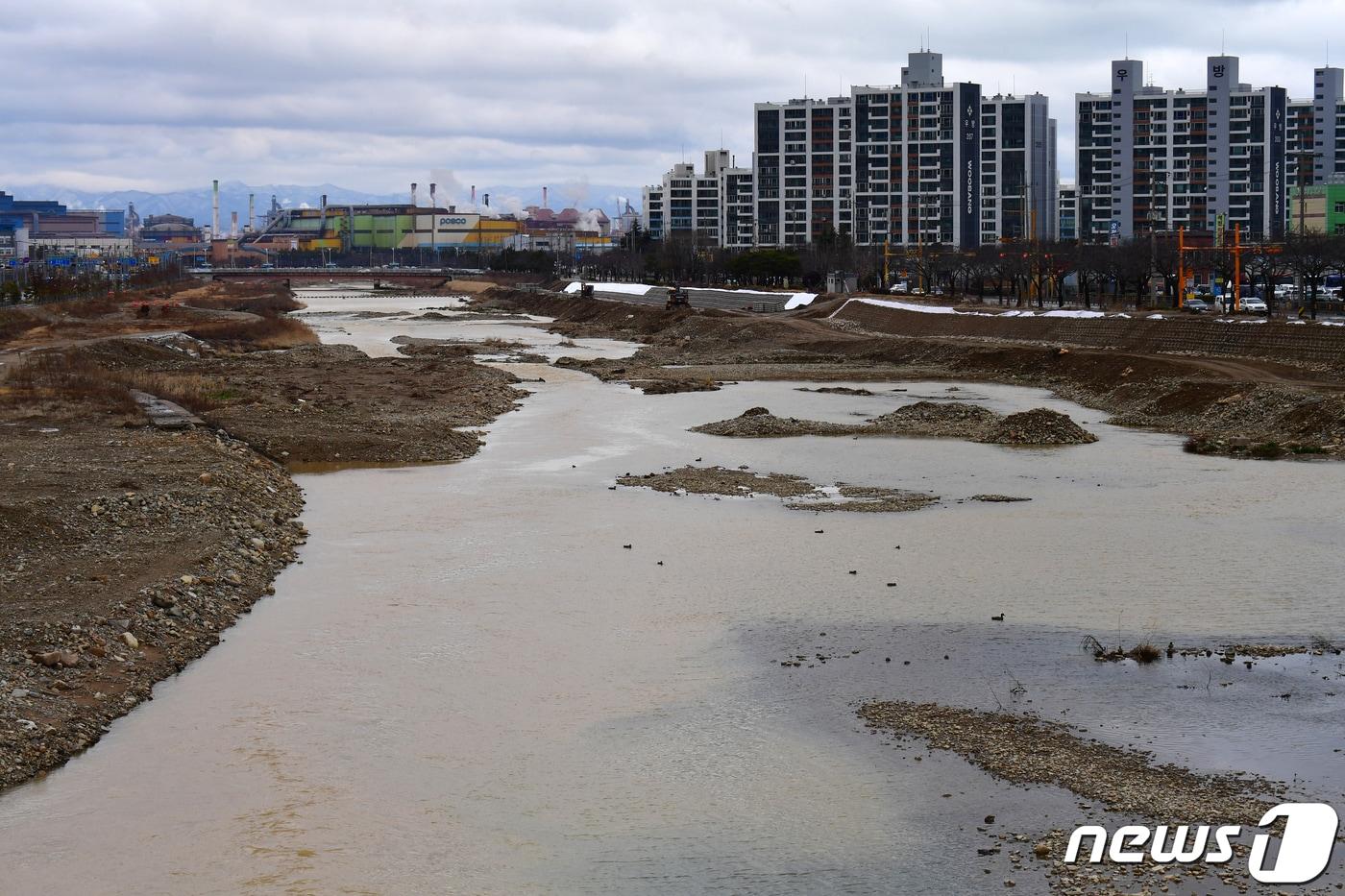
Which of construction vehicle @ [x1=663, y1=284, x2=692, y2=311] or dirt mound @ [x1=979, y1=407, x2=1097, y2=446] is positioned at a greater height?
construction vehicle @ [x1=663, y1=284, x2=692, y2=311]

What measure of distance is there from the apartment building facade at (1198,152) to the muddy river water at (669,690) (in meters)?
143

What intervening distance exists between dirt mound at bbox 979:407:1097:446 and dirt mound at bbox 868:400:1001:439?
0.77 metres

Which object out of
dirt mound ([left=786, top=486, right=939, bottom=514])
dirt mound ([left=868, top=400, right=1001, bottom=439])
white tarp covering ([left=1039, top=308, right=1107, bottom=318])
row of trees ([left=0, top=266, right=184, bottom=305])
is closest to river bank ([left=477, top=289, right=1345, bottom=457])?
white tarp covering ([left=1039, top=308, right=1107, bottom=318])

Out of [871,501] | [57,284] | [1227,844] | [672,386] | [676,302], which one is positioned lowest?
[1227,844]

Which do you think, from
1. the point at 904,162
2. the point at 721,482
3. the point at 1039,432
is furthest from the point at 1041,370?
the point at 904,162

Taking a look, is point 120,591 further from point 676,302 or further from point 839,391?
point 676,302

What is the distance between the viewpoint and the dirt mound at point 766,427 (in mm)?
38969

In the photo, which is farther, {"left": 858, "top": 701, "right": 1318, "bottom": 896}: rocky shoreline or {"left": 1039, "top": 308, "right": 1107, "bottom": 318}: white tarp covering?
{"left": 1039, "top": 308, "right": 1107, "bottom": 318}: white tarp covering

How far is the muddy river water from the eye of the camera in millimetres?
12266

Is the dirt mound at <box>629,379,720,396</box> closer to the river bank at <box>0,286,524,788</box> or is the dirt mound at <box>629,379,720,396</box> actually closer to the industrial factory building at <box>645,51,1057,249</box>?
the river bank at <box>0,286,524,788</box>

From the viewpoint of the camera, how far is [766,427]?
129 ft

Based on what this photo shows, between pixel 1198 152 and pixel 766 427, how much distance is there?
5484 inches

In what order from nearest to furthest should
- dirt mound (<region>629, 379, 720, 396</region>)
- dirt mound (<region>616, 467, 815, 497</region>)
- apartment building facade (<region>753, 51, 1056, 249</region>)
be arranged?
dirt mound (<region>616, 467, 815, 497</region>) < dirt mound (<region>629, 379, 720, 396</region>) < apartment building facade (<region>753, 51, 1056, 249</region>)

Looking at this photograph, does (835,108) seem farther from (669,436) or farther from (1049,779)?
(1049,779)
